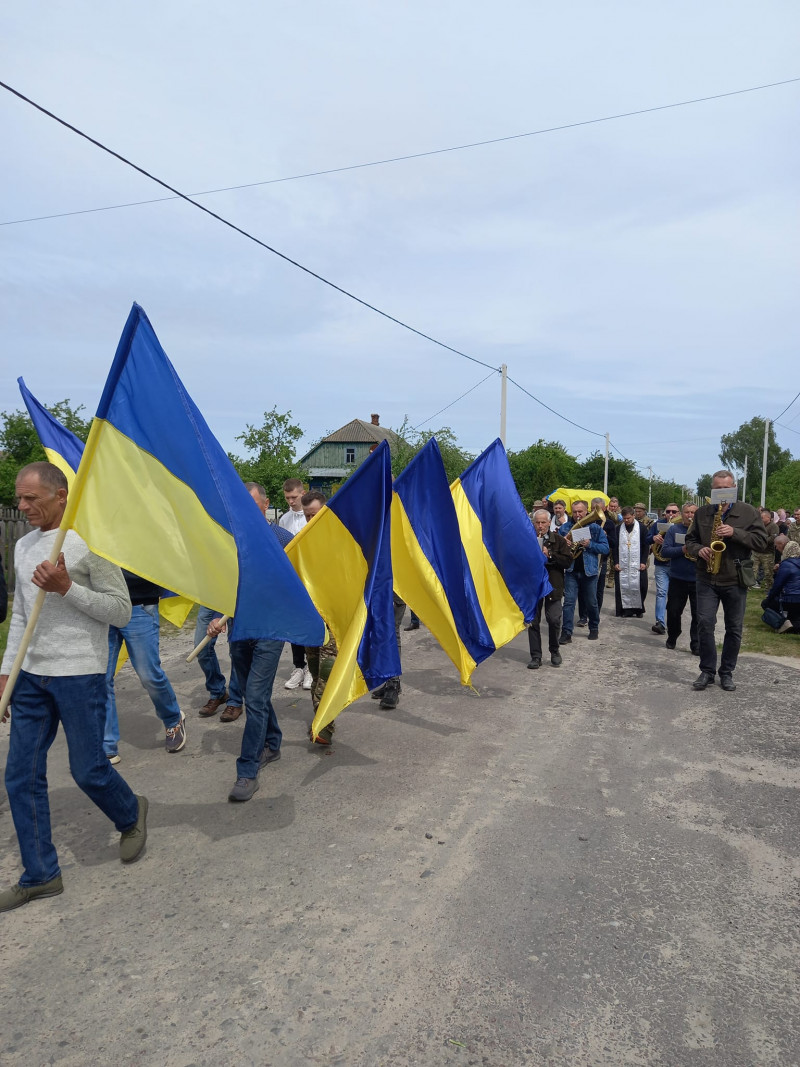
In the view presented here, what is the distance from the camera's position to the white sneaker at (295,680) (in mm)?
7367

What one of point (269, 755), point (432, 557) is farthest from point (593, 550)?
point (269, 755)

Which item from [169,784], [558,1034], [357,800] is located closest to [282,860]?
[357,800]

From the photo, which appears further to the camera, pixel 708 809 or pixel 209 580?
pixel 708 809

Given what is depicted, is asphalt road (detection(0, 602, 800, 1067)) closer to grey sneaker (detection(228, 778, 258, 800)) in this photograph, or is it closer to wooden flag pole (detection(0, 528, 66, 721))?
grey sneaker (detection(228, 778, 258, 800))

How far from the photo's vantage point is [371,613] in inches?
205

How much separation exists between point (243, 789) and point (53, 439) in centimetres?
300

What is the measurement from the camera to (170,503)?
3850 mm

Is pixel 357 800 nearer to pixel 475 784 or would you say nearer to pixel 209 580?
pixel 475 784

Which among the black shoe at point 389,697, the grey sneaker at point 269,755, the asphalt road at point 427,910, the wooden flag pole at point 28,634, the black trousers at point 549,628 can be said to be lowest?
the asphalt road at point 427,910

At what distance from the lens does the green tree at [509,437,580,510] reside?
59.5 metres

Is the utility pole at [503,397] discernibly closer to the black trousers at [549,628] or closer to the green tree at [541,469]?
the black trousers at [549,628]

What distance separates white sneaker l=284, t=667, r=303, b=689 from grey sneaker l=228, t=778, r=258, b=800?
2766 millimetres

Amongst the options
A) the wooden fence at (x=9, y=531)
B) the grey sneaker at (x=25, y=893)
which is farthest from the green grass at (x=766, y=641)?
the wooden fence at (x=9, y=531)

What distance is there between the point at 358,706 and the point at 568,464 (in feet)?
208
